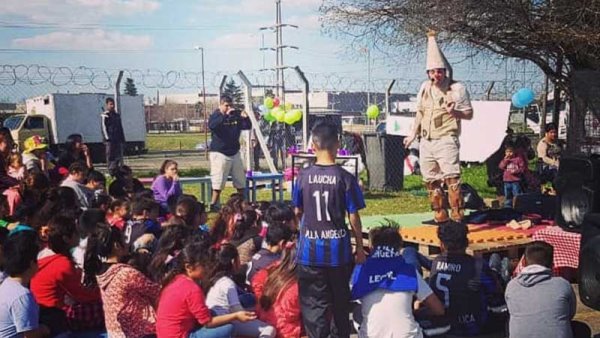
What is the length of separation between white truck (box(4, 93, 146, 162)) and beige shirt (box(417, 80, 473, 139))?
66.3 ft

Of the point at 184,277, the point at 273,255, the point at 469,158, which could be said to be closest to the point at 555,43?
the point at 469,158

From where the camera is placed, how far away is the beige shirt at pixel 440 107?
25.6ft

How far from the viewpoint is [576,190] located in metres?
6.48

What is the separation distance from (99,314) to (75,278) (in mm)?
322

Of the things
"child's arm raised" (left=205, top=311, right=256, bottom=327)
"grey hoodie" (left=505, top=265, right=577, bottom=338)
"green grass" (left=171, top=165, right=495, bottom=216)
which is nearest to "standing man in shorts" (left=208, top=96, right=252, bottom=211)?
"green grass" (left=171, top=165, right=495, bottom=216)

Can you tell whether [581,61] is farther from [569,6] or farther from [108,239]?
[108,239]

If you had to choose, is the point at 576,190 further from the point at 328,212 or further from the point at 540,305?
the point at 328,212

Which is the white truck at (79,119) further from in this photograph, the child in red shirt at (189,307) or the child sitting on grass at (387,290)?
the child sitting on grass at (387,290)

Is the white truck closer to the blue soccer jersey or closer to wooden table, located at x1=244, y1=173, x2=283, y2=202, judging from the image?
wooden table, located at x1=244, y1=173, x2=283, y2=202

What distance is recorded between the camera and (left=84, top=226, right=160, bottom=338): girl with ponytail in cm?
468

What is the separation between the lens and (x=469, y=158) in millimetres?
17312

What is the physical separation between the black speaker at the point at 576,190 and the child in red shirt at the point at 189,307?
3.36m

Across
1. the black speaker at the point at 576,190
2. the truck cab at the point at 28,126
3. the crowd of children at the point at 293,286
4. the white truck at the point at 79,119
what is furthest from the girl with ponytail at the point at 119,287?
the white truck at the point at 79,119

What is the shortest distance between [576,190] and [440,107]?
6.33 feet
